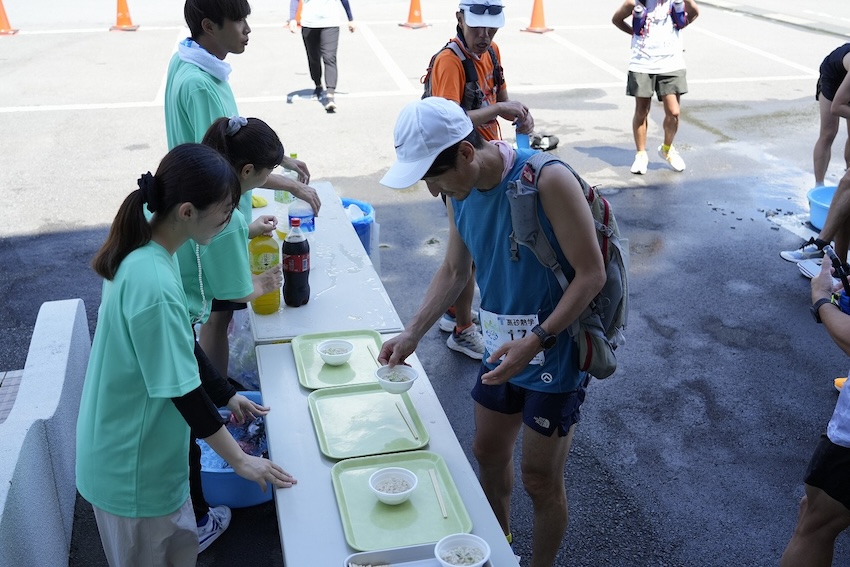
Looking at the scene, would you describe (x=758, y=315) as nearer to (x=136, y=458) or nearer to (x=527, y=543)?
(x=527, y=543)

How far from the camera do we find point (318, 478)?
262cm

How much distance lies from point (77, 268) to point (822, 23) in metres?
16.0

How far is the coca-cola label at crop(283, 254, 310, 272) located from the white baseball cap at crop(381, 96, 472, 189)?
3.96 ft

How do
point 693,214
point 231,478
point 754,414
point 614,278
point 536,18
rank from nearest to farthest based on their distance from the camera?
point 614,278 → point 231,478 → point 754,414 → point 693,214 → point 536,18

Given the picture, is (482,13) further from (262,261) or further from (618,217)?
(618,217)

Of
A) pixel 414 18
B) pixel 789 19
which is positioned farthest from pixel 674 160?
pixel 789 19

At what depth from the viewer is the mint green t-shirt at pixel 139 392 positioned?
7.52 ft

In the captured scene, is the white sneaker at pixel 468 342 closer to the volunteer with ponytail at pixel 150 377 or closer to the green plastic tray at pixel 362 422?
the green plastic tray at pixel 362 422

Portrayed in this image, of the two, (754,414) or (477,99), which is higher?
(477,99)

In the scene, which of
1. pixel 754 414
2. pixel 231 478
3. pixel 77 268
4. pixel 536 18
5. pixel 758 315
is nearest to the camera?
pixel 231 478

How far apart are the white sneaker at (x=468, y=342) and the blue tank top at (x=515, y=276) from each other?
2223 mm

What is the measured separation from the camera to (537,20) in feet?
50.8

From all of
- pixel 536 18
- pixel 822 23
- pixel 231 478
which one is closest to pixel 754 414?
pixel 231 478

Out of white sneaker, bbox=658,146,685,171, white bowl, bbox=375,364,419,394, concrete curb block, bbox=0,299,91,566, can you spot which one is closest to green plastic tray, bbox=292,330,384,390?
white bowl, bbox=375,364,419,394
